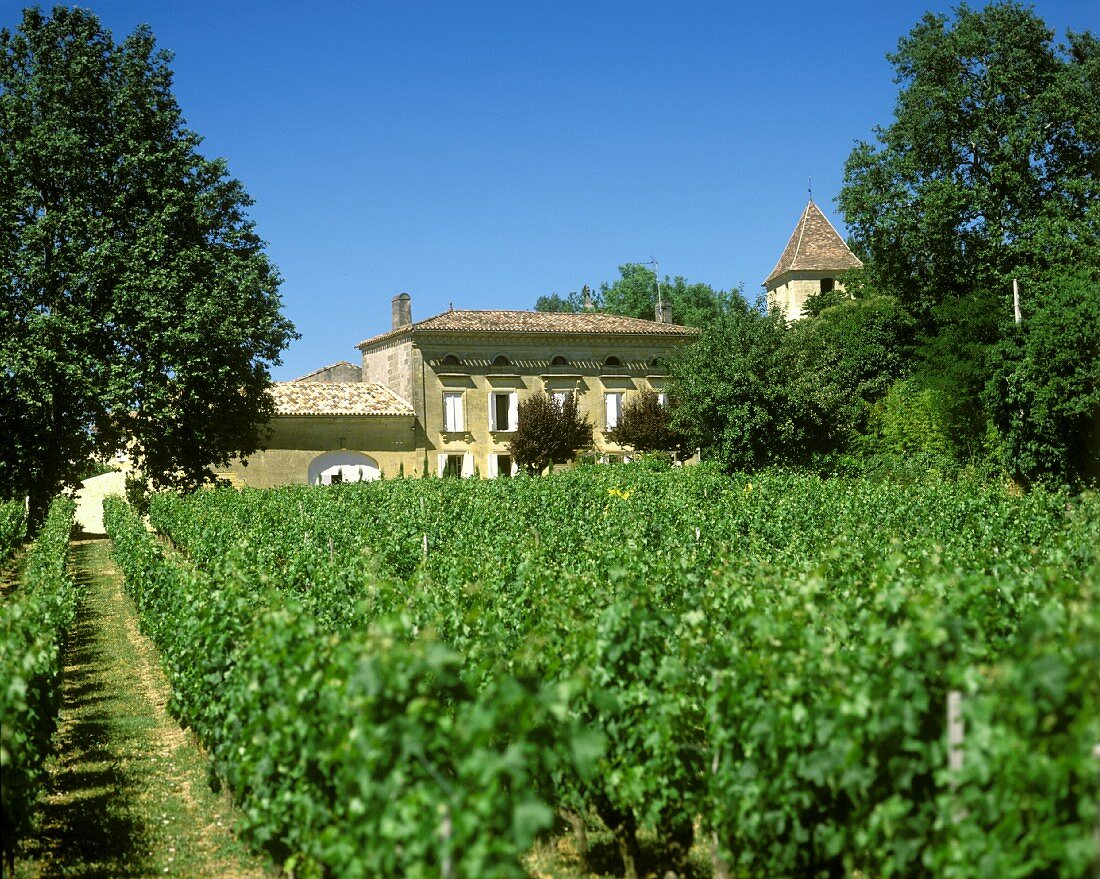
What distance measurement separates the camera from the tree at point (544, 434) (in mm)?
36406

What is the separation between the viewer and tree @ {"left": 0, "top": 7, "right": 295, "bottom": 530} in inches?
893

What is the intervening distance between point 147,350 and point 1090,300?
19.5 m

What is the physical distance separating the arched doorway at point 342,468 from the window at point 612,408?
8575 mm

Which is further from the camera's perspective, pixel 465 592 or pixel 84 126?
pixel 84 126

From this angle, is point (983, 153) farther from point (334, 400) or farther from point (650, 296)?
point (650, 296)

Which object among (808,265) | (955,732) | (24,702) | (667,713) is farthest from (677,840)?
(808,265)

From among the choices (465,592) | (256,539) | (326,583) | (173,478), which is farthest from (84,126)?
(465,592)

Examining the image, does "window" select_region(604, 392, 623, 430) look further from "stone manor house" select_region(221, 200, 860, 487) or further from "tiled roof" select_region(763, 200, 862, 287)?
"tiled roof" select_region(763, 200, 862, 287)

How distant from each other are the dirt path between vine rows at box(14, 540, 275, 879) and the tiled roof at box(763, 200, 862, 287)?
33686mm

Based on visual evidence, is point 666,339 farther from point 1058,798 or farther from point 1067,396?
point 1058,798

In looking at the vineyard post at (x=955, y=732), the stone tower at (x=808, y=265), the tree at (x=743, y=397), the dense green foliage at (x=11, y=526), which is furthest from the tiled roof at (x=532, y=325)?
the vineyard post at (x=955, y=732)

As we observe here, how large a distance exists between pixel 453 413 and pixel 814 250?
51.8 ft

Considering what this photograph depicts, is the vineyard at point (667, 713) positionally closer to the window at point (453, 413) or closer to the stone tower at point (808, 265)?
the window at point (453, 413)

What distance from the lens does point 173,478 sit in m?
25.5
